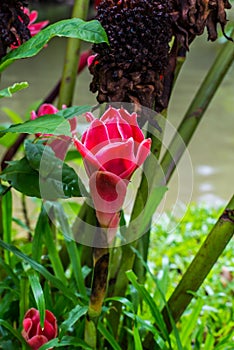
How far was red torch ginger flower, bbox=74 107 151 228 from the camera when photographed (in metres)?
0.49

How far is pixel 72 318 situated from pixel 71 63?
0.32 m

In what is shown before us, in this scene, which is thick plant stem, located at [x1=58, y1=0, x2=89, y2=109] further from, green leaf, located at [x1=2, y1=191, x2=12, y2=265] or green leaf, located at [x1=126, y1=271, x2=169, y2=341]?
green leaf, located at [x1=126, y1=271, x2=169, y2=341]

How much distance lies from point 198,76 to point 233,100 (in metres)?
0.71

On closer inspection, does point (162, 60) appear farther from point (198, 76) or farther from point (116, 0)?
point (198, 76)

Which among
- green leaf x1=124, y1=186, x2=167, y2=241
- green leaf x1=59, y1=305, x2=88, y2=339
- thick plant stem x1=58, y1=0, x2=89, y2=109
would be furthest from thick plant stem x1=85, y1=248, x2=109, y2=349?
thick plant stem x1=58, y1=0, x2=89, y2=109

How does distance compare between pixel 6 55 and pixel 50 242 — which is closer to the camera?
pixel 6 55

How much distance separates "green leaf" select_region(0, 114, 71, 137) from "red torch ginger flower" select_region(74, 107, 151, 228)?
20 mm

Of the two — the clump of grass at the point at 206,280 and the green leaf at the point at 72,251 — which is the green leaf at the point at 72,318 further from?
the clump of grass at the point at 206,280

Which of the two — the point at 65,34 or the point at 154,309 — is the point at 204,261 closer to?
the point at 154,309

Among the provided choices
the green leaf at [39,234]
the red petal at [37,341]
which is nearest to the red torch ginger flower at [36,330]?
the red petal at [37,341]

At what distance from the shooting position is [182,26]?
0.57 m

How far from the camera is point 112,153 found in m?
0.49

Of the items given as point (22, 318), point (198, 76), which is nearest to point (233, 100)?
point (198, 76)

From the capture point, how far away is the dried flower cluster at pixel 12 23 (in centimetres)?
60
